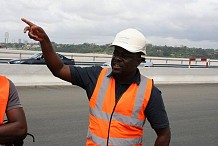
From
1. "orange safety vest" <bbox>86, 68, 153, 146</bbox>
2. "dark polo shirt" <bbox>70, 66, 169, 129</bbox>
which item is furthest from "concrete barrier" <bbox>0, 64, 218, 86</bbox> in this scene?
"orange safety vest" <bbox>86, 68, 153, 146</bbox>

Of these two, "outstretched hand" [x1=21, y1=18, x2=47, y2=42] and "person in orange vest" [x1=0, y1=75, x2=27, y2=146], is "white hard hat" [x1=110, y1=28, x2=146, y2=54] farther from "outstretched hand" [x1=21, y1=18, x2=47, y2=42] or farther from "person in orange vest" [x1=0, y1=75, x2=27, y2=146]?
"person in orange vest" [x1=0, y1=75, x2=27, y2=146]

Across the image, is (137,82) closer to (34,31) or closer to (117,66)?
(117,66)

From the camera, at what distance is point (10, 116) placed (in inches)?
101

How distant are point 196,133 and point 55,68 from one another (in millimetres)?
5566

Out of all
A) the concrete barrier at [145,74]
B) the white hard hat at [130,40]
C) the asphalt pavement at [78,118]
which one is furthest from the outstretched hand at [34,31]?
the concrete barrier at [145,74]

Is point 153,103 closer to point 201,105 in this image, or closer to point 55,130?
point 55,130

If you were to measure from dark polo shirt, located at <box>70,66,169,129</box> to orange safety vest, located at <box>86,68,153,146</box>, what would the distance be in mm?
41

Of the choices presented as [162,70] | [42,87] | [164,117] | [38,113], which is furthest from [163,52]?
[164,117]

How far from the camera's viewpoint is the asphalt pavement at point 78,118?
7.02 metres

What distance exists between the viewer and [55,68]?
9.93 ft

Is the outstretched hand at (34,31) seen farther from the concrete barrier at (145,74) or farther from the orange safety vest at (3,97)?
the concrete barrier at (145,74)

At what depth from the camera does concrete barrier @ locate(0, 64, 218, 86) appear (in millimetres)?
14477

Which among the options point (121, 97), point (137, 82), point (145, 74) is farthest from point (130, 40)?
point (145, 74)

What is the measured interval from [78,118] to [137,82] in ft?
20.0
